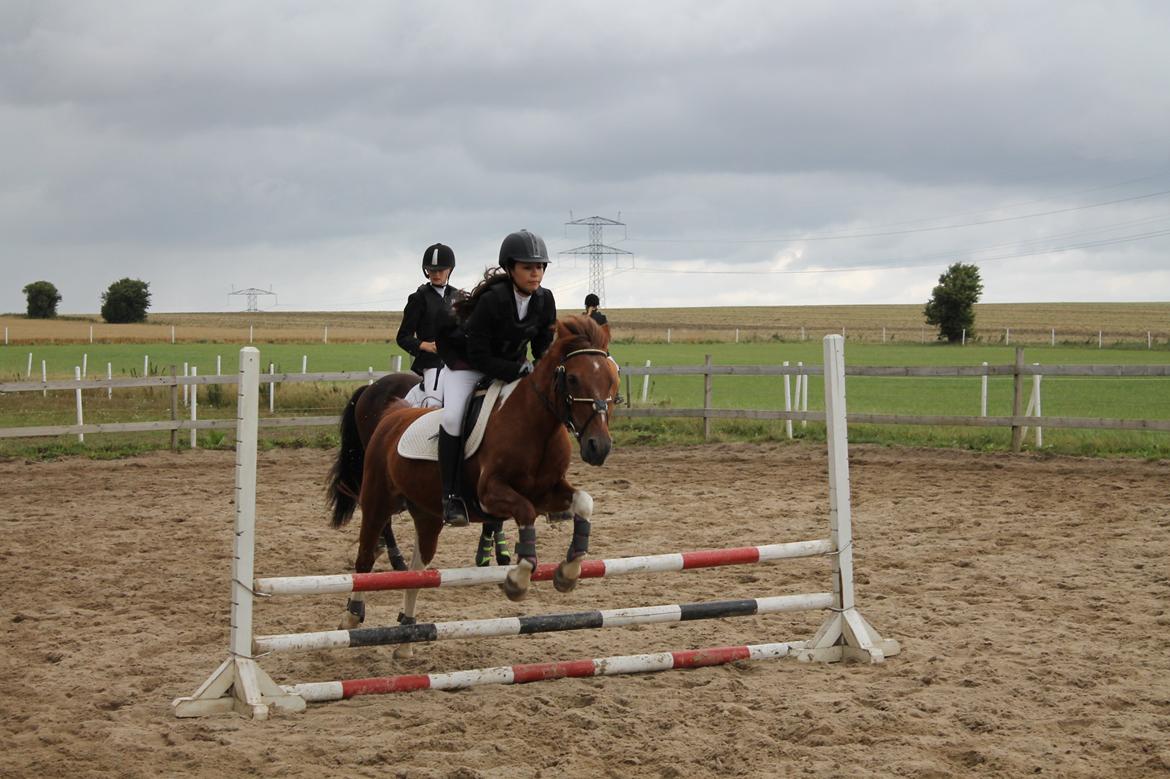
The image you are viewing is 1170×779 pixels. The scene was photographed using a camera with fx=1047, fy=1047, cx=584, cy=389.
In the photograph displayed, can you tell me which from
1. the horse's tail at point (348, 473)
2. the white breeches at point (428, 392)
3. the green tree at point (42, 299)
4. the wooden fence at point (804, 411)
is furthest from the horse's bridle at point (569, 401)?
the green tree at point (42, 299)

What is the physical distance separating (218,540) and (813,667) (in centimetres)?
A: 629

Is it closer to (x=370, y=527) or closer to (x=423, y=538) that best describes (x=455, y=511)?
(x=423, y=538)

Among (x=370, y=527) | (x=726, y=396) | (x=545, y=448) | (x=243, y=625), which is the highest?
(x=545, y=448)

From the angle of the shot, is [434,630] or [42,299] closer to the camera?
[434,630]

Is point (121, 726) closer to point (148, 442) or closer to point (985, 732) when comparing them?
point (985, 732)

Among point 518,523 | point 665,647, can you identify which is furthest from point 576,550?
point 665,647

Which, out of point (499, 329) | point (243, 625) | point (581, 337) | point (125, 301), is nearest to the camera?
point (243, 625)

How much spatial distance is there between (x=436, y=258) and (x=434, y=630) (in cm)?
358

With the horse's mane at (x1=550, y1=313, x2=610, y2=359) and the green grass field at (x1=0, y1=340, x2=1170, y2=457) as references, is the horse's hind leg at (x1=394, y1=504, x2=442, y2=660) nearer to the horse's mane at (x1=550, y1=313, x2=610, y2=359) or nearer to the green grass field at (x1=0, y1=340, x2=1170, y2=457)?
the horse's mane at (x1=550, y1=313, x2=610, y2=359)

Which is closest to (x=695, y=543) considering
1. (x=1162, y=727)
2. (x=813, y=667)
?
(x=813, y=667)

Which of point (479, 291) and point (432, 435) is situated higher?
point (479, 291)

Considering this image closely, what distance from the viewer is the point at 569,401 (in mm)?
5109

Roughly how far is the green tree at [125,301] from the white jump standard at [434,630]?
83.9 metres

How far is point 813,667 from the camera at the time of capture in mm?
5836
